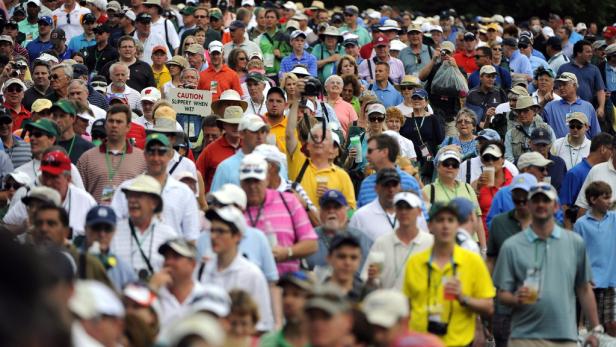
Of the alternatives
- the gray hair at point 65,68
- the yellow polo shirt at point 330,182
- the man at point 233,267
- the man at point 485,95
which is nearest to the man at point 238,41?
the man at point 485,95

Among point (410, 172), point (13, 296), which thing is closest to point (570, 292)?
point (410, 172)

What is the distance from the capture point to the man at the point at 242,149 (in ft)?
39.3

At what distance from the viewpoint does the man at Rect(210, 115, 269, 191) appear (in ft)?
39.3

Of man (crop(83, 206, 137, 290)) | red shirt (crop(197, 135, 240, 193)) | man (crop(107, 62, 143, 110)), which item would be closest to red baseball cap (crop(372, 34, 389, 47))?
man (crop(107, 62, 143, 110))

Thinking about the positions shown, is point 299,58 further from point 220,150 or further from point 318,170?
point 318,170

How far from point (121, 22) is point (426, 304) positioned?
520 inches

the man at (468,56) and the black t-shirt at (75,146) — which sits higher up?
the man at (468,56)

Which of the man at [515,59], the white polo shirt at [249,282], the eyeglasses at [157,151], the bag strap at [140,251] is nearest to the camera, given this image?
the white polo shirt at [249,282]

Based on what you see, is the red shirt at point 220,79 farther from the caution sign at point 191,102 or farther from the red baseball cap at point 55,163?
the red baseball cap at point 55,163

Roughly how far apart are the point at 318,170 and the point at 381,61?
334 inches

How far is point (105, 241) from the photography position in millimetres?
9812

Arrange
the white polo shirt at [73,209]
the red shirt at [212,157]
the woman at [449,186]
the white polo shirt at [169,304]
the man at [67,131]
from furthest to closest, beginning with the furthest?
the red shirt at [212,157] < the man at [67,131] < the woman at [449,186] < the white polo shirt at [73,209] < the white polo shirt at [169,304]

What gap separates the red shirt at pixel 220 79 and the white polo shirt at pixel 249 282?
31.2ft

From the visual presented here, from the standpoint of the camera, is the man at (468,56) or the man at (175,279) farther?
the man at (468,56)
